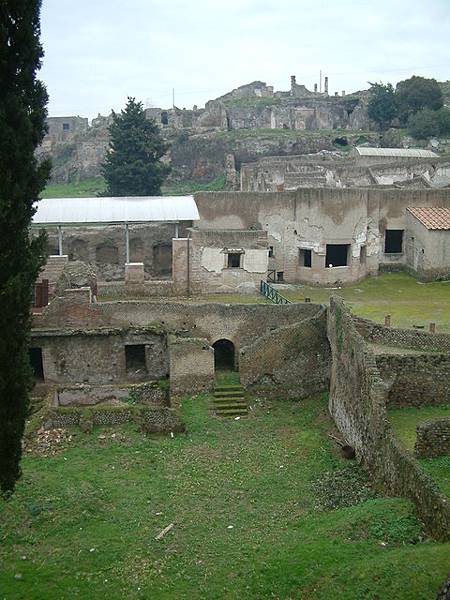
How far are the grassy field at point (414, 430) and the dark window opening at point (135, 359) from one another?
8.81 meters

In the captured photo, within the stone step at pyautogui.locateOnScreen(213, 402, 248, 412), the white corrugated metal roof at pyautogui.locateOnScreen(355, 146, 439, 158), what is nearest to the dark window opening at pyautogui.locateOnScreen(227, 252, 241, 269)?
the stone step at pyautogui.locateOnScreen(213, 402, 248, 412)

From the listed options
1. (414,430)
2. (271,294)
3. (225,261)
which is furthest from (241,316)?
(414,430)

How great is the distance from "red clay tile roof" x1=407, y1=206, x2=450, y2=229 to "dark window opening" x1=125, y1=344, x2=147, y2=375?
13.3 m

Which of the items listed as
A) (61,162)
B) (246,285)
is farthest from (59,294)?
(61,162)

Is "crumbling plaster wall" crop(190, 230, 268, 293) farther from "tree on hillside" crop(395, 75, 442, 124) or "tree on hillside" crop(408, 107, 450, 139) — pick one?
"tree on hillside" crop(395, 75, 442, 124)

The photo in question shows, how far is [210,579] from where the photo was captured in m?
12.3

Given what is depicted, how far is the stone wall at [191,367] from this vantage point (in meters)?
21.9

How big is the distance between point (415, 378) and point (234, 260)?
40.9 feet

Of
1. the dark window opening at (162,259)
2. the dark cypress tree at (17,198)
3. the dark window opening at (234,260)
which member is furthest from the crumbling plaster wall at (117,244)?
the dark cypress tree at (17,198)

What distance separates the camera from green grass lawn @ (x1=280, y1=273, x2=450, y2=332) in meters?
24.2

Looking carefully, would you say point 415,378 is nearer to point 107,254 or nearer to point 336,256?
point 336,256

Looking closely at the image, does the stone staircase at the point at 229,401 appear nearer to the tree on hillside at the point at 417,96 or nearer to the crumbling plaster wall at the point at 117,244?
the crumbling plaster wall at the point at 117,244

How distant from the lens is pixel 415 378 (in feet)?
59.0

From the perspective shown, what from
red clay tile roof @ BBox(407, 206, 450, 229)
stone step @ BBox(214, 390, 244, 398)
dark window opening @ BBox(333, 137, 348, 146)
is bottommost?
stone step @ BBox(214, 390, 244, 398)
